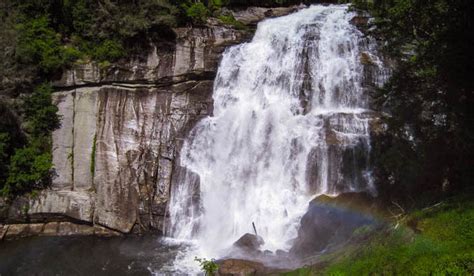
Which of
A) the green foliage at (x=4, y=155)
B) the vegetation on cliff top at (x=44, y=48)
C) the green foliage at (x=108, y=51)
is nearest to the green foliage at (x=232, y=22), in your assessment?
the vegetation on cliff top at (x=44, y=48)

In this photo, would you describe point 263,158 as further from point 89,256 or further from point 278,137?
point 89,256

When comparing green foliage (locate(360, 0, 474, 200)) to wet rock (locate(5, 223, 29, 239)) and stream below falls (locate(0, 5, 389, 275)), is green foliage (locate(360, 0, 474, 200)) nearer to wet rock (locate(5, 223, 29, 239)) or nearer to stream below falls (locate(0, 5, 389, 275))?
stream below falls (locate(0, 5, 389, 275))

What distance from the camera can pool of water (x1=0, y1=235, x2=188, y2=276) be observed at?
48.7 feet

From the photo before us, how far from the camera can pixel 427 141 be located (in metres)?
12.2

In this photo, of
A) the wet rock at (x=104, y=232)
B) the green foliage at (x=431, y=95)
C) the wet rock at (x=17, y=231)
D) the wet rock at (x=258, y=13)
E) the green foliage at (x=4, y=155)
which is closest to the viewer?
the green foliage at (x=431, y=95)

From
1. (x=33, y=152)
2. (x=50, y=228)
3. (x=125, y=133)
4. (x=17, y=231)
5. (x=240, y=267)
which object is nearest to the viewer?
(x=240, y=267)

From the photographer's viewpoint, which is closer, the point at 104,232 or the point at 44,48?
the point at 104,232

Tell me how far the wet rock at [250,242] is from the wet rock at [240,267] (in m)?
1.37

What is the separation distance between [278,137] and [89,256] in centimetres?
894

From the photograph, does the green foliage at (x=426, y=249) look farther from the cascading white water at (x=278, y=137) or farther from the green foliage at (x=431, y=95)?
the cascading white water at (x=278, y=137)

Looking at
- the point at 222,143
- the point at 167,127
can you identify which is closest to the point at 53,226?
the point at 167,127

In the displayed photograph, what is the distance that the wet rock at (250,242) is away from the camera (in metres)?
14.6

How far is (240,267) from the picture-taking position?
12.7 metres

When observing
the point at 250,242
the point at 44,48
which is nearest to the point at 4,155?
the point at 44,48
